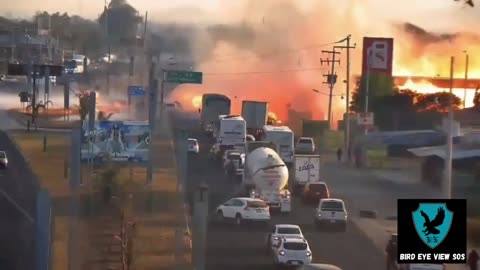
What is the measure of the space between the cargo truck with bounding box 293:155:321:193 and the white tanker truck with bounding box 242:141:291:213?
0.82 metres

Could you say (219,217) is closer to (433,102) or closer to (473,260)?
(473,260)

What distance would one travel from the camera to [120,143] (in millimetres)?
14672

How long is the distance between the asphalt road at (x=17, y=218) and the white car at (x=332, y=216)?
10.4 feet

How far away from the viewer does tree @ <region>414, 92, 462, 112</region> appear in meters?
23.1

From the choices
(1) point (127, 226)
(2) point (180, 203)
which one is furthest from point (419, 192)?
(1) point (127, 226)

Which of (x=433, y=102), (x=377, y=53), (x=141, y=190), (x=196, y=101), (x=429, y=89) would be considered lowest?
(x=141, y=190)

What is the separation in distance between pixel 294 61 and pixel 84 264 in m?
19.7

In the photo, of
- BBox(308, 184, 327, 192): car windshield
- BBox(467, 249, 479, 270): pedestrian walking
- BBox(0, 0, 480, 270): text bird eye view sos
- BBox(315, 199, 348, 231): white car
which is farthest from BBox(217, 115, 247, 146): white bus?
BBox(467, 249, 479, 270): pedestrian walking

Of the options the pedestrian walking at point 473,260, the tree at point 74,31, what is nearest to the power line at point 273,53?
the tree at point 74,31

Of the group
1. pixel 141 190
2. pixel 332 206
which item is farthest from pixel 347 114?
pixel 332 206

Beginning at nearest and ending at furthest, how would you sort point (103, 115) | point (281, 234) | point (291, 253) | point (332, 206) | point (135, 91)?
1. point (291, 253)
2. point (281, 234)
3. point (332, 206)
4. point (103, 115)
5. point (135, 91)

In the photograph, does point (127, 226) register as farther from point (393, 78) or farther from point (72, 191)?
point (393, 78)

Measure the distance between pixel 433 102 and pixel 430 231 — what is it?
20.1 meters

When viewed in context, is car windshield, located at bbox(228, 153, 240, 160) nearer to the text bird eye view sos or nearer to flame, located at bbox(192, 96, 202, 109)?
the text bird eye view sos
